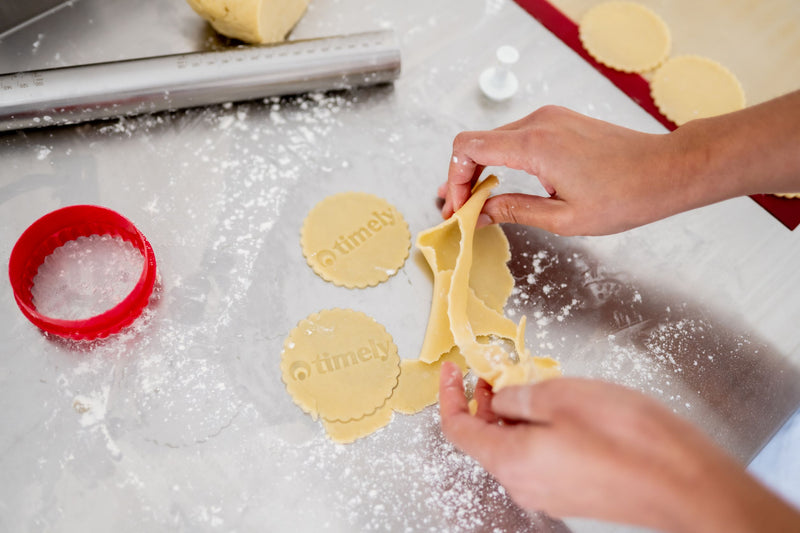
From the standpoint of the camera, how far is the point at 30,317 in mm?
988

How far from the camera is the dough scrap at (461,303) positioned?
3.32 ft

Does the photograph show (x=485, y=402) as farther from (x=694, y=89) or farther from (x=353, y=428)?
(x=694, y=89)

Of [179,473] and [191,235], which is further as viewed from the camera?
[191,235]

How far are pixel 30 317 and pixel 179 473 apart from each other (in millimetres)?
355

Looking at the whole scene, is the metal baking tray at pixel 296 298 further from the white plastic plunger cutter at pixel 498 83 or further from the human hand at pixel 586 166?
the human hand at pixel 586 166

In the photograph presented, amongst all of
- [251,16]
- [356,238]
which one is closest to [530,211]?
[356,238]

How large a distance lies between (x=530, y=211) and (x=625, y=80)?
571 mm

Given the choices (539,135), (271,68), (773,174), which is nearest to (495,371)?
(539,135)

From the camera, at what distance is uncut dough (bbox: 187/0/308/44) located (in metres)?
1.19

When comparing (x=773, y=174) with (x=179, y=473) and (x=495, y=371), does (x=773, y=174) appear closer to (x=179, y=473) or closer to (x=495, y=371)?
(x=495, y=371)

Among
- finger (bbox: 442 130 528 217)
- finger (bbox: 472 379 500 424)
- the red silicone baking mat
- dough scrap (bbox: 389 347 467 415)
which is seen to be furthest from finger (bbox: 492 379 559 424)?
the red silicone baking mat

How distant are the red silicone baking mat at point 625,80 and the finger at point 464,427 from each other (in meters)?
0.84

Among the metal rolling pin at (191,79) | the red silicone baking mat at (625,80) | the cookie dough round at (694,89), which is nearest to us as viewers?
the metal rolling pin at (191,79)

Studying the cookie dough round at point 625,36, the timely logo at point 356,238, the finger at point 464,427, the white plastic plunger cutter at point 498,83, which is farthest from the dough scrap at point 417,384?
the cookie dough round at point 625,36
